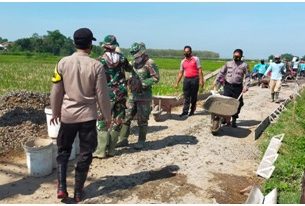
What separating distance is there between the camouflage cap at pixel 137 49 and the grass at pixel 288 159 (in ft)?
9.79

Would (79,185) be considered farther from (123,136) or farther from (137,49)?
(137,49)

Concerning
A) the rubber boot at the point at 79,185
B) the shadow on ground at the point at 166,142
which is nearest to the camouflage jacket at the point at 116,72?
the shadow on ground at the point at 166,142

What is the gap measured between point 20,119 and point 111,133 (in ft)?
9.27

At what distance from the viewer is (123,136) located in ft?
22.5

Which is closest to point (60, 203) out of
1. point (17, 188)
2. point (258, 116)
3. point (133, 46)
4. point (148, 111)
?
point (17, 188)

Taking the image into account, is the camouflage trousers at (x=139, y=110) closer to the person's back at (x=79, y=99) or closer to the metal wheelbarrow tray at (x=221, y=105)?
the metal wheelbarrow tray at (x=221, y=105)

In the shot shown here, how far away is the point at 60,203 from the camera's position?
450cm

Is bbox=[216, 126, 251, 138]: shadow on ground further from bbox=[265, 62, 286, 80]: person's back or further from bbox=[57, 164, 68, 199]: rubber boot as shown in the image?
bbox=[265, 62, 286, 80]: person's back

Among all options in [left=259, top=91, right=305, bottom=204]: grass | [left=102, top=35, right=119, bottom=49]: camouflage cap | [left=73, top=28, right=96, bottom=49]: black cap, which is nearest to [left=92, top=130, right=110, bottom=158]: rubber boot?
[left=102, top=35, right=119, bottom=49]: camouflage cap

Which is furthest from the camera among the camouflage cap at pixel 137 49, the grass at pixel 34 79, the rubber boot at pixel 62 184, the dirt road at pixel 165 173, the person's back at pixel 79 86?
the grass at pixel 34 79

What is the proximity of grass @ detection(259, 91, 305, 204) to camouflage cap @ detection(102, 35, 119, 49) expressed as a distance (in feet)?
10.3

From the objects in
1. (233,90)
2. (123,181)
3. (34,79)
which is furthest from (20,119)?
(34,79)

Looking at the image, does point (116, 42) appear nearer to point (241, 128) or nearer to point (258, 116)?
point (241, 128)

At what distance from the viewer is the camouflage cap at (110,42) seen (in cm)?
595
